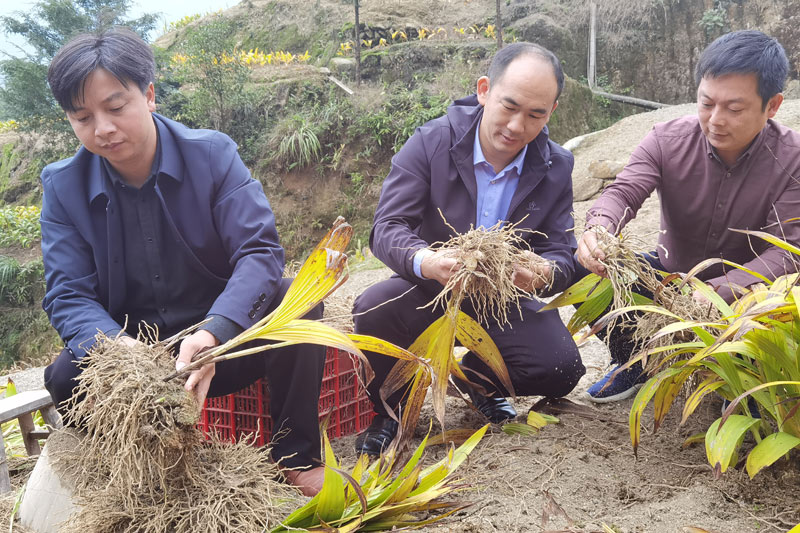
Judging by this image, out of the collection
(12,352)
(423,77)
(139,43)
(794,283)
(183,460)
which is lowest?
(12,352)

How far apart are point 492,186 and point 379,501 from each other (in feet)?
4.15

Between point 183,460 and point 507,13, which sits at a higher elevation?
point 507,13

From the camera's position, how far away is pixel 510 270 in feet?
6.79

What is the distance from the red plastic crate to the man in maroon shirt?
0.96 metres

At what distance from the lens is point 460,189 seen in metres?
2.53

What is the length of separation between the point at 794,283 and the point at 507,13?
10.2 m

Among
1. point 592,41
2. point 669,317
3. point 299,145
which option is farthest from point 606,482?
point 592,41

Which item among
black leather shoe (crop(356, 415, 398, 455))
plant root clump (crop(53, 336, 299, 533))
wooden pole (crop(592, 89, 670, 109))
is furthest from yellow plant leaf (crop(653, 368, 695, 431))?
wooden pole (crop(592, 89, 670, 109))

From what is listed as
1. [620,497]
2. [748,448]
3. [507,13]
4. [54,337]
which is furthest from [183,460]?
[507,13]

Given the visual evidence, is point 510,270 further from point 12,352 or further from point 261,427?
point 12,352

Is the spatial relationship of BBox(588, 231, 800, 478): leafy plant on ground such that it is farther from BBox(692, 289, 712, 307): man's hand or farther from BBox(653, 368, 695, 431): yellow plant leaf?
BBox(692, 289, 712, 307): man's hand

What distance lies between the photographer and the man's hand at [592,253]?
7.20 feet

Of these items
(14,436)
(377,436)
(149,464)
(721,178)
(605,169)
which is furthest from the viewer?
(605,169)

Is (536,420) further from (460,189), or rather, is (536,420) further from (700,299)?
(460,189)
